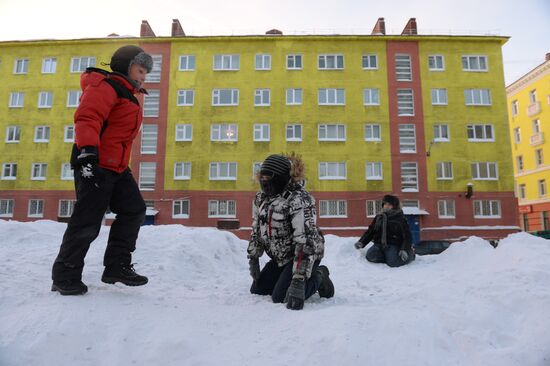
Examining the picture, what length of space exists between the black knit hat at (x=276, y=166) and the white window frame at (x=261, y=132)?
24930 mm

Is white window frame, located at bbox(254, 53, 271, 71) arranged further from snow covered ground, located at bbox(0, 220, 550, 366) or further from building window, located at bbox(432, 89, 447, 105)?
snow covered ground, located at bbox(0, 220, 550, 366)

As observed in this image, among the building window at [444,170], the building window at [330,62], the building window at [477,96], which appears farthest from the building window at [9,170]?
the building window at [477,96]

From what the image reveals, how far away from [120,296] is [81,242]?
0.55 metres

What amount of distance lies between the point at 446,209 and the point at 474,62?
12.1m

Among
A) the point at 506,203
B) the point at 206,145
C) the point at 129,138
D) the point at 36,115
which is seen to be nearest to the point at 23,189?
the point at 36,115

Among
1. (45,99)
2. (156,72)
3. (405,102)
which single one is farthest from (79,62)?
(405,102)

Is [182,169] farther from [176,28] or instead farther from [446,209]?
[446,209]

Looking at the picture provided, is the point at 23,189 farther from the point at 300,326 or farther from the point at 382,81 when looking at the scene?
the point at 300,326

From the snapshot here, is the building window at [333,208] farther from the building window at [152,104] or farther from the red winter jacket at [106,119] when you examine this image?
the red winter jacket at [106,119]

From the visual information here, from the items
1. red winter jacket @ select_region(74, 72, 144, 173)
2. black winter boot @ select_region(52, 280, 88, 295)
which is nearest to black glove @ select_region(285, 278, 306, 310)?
black winter boot @ select_region(52, 280, 88, 295)

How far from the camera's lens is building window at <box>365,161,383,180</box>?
2800 centimetres

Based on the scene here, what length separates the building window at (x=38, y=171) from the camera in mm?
28922

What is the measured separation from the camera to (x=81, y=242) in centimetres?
316

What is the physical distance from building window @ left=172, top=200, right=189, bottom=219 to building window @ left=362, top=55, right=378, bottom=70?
56.4 feet
